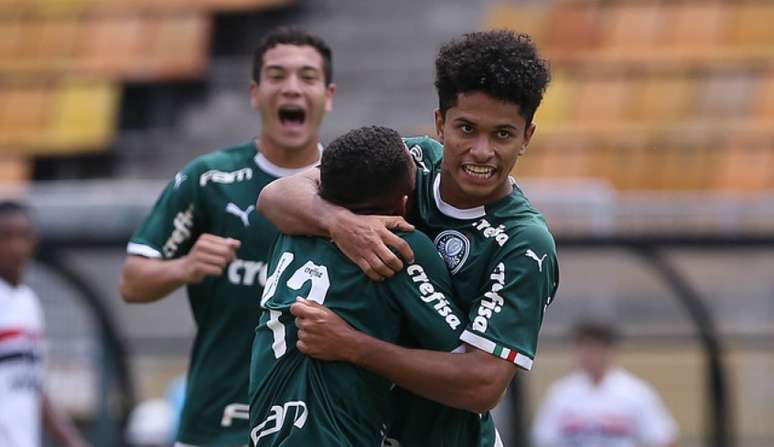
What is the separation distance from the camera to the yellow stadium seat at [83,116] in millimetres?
15562

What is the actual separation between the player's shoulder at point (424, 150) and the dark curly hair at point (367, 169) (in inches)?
13.3

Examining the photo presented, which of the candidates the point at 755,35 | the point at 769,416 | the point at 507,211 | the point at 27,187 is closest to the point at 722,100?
the point at 755,35

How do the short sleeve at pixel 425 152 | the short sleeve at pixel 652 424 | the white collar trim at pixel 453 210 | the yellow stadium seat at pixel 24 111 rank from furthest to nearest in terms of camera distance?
the yellow stadium seat at pixel 24 111, the short sleeve at pixel 652 424, the short sleeve at pixel 425 152, the white collar trim at pixel 453 210

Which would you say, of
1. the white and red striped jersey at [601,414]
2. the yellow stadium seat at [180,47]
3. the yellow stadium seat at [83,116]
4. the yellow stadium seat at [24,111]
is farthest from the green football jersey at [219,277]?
the yellow stadium seat at [24,111]

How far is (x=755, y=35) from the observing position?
14.7 metres

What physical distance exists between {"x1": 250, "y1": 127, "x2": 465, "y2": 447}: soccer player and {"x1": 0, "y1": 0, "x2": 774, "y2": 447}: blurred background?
16.6 feet

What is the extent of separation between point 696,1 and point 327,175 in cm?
1207

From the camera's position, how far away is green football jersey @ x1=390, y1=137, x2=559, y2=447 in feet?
12.6

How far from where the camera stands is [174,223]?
5.31m

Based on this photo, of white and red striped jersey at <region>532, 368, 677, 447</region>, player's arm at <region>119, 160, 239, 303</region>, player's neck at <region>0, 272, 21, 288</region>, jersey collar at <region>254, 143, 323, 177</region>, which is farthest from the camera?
white and red striped jersey at <region>532, 368, 677, 447</region>

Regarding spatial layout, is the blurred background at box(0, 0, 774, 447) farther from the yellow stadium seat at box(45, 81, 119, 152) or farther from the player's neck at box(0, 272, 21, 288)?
the player's neck at box(0, 272, 21, 288)

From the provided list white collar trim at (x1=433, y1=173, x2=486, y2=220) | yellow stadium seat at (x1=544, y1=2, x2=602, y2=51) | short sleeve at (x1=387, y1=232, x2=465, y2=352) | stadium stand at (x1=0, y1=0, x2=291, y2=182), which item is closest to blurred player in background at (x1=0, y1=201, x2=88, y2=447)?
white collar trim at (x1=433, y1=173, x2=486, y2=220)

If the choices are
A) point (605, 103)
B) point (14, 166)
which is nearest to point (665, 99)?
point (605, 103)

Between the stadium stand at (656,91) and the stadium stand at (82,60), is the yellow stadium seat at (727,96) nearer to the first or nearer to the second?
the stadium stand at (656,91)
